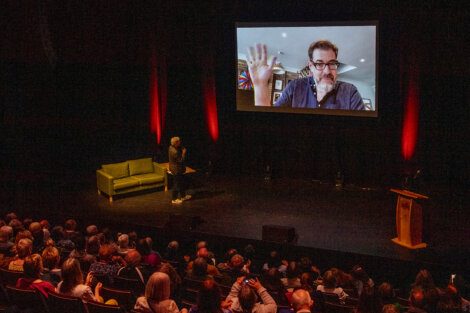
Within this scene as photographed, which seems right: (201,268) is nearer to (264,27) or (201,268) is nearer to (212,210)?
(212,210)

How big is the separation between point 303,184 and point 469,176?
3.00 metres

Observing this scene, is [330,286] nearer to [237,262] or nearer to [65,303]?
[237,262]

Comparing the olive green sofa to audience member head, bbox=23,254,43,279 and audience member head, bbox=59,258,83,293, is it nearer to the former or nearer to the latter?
audience member head, bbox=23,254,43,279

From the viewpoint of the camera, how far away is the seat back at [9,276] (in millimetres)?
5074

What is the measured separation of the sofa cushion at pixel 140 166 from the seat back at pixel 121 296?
5.86m

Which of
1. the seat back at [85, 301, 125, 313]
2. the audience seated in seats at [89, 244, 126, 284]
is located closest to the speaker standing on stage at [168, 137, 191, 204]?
the audience seated in seats at [89, 244, 126, 284]

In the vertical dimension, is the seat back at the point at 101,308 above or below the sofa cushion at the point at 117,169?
below

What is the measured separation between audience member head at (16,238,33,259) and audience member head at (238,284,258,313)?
7.68 ft

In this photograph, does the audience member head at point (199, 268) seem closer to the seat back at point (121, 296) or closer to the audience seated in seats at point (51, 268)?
the seat back at point (121, 296)

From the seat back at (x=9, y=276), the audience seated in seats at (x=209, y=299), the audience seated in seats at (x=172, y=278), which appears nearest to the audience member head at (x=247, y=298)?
the audience seated in seats at (x=209, y=299)

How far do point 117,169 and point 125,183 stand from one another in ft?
1.24

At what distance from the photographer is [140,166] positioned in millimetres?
10555

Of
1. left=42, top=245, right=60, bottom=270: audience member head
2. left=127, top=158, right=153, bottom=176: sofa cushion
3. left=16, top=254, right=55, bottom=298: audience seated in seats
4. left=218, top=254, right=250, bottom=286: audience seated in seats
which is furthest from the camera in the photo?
left=127, top=158, right=153, bottom=176: sofa cushion

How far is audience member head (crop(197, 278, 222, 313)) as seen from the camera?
157 inches
